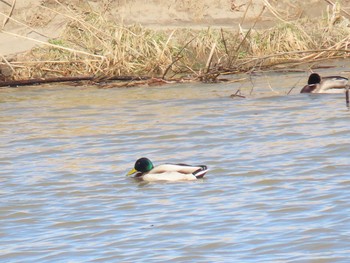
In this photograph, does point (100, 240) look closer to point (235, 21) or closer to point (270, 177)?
point (270, 177)

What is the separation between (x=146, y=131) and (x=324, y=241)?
5.73 meters

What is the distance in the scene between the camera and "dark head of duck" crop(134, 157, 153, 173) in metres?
10.6

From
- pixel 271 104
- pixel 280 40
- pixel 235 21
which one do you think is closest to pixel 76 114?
pixel 271 104

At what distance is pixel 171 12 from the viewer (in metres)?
20.6

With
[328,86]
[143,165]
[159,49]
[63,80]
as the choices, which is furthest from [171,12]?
[143,165]

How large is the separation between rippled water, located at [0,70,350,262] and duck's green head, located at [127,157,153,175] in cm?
13

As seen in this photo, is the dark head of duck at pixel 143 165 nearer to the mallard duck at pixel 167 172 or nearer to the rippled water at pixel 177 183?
the mallard duck at pixel 167 172

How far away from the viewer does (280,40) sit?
17953 mm

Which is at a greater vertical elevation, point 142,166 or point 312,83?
point 142,166

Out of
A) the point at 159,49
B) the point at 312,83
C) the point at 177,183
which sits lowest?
the point at 312,83

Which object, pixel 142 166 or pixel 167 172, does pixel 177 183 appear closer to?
pixel 167 172

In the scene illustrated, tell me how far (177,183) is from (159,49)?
7.69m

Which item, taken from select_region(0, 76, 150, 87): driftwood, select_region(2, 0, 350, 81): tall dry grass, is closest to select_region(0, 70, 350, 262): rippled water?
select_region(0, 76, 150, 87): driftwood

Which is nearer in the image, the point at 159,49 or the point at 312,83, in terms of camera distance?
the point at 312,83
